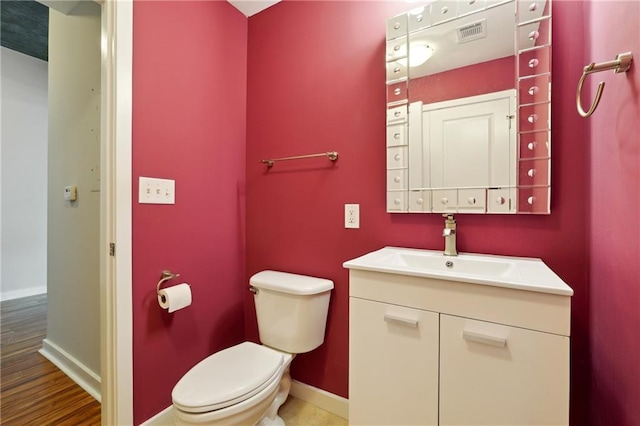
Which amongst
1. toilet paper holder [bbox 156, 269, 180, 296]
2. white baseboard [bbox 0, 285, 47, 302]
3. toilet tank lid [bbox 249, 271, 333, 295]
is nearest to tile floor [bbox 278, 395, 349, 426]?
Result: toilet tank lid [bbox 249, 271, 333, 295]

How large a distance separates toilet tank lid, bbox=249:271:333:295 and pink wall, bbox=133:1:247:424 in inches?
13.9

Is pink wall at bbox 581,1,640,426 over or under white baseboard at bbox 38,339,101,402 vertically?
over

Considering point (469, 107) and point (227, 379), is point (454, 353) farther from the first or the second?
point (469, 107)

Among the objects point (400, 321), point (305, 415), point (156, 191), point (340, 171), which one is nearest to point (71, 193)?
point (156, 191)

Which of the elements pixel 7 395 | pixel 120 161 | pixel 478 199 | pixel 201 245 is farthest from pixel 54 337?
pixel 478 199

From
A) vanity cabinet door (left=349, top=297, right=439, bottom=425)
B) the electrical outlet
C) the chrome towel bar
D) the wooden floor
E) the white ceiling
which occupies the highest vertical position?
the white ceiling

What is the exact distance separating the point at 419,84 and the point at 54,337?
2859 mm

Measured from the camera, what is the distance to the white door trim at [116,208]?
1.20 m

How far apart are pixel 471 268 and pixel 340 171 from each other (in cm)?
78

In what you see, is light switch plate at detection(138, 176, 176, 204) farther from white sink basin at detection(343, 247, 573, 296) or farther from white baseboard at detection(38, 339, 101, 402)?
white baseboard at detection(38, 339, 101, 402)

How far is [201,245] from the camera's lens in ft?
5.19

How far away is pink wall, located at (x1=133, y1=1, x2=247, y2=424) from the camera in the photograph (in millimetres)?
1306

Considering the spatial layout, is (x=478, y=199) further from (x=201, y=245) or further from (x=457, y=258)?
A: (x=201, y=245)

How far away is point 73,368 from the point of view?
1.80 metres
